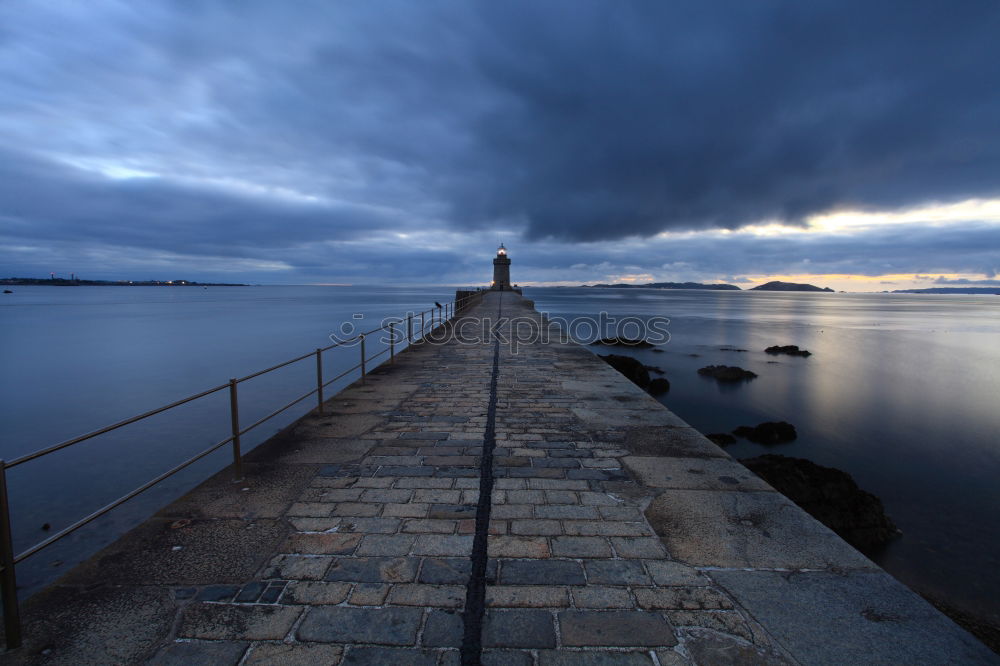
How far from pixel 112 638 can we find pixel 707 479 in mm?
3953

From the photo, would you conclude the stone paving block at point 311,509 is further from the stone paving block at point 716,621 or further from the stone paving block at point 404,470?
the stone paving block at point 716,621

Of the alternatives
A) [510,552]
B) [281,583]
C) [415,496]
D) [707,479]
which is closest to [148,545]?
[281,583]

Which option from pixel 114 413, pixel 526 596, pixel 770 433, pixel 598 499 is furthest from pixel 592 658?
pixel 114 413

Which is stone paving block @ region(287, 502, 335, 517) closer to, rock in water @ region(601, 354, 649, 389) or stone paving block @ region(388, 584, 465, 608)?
stone paving block @ region(388, 584, 465, 608)

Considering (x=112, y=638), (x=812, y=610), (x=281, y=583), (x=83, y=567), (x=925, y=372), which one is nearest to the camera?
(x=112, y=638)

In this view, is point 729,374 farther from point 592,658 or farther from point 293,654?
point 293,654

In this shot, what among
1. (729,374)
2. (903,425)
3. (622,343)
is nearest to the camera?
(903,425)

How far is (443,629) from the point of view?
2166mm

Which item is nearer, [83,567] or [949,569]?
[83,567]

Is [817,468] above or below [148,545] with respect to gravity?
below

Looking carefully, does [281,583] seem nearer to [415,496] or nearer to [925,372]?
[415,496]

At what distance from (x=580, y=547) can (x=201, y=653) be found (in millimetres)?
1993

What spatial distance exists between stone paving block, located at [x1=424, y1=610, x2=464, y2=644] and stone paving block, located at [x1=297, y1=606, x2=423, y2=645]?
57 millimetres

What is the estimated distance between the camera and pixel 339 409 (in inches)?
236
